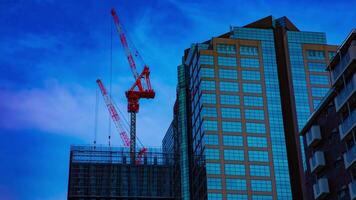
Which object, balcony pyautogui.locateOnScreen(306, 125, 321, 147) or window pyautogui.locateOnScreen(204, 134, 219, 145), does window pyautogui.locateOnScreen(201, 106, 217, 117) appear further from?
balcony pyautogui.locateOnScreen(306, 125, 321, 147)

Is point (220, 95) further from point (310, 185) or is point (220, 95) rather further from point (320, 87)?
point (310, 185)

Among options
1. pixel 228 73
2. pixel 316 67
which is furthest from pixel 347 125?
pixel 316 67

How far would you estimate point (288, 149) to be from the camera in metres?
181

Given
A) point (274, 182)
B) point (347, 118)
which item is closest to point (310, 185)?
point (347, 118)

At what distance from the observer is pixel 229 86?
188 metres

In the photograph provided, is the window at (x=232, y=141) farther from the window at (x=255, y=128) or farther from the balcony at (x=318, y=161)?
the balcony at (x=318, y=161)

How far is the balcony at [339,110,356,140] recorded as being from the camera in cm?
7085

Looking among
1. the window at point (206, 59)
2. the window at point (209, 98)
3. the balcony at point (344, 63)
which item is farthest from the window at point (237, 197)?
the balcony at point (344, 63)

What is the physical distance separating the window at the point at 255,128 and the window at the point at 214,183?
18416mm

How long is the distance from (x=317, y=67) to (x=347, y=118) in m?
123

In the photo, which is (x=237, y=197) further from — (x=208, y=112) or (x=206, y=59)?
(x=206, y=59)

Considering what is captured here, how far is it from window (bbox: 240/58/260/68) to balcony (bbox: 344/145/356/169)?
121161 millimetres

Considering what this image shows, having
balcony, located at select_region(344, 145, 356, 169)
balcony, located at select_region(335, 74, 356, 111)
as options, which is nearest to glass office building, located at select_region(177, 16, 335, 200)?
balcony, located at select_region(335, 74, 356, 111)

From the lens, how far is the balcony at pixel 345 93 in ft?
234
